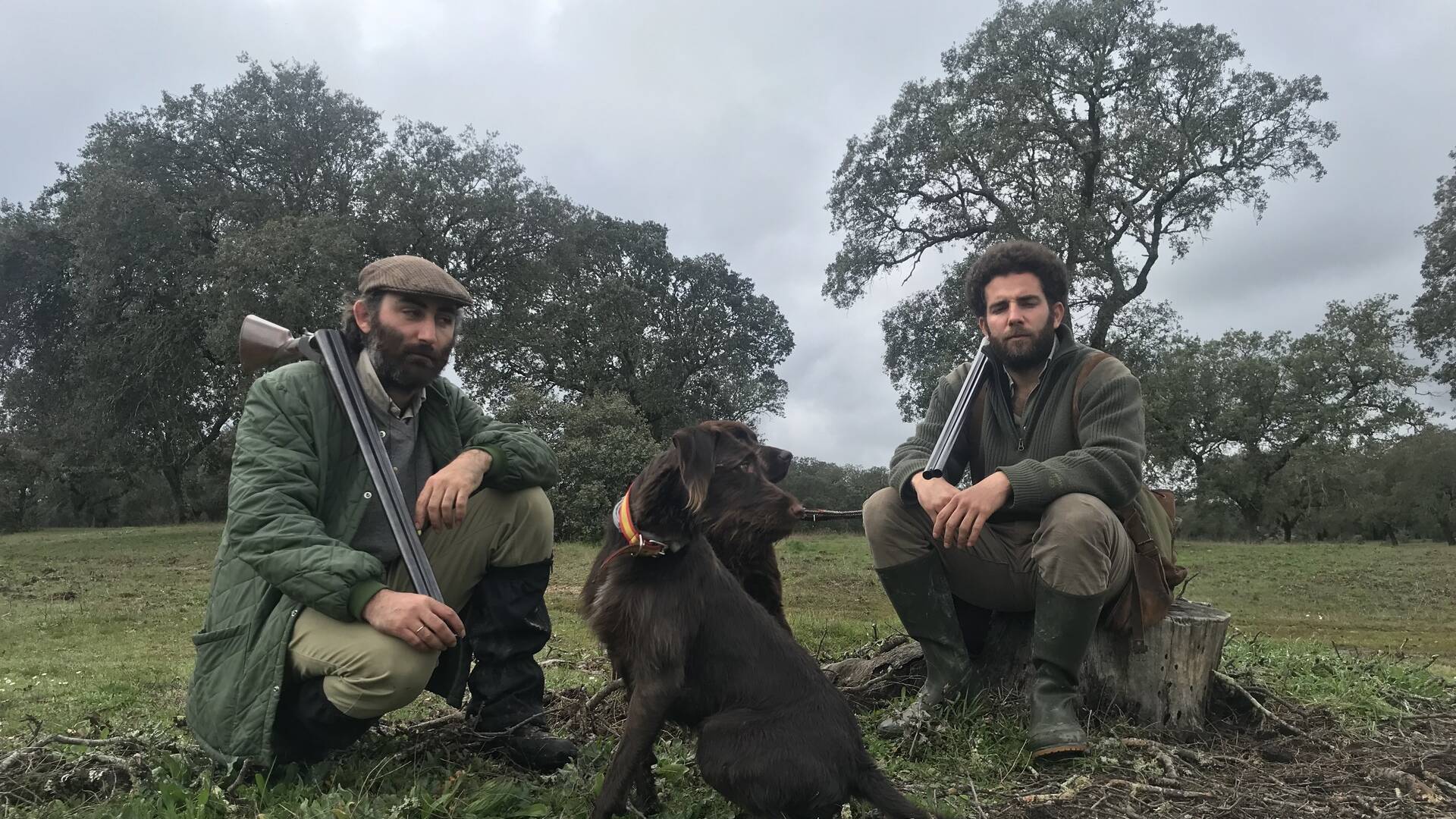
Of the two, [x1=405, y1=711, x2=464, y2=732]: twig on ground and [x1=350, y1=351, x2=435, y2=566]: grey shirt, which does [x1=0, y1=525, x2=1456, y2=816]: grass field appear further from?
[x1=350, y1=351, x2=435, y2=566]: grey shirt

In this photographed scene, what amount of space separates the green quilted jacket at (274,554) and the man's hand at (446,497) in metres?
0.19

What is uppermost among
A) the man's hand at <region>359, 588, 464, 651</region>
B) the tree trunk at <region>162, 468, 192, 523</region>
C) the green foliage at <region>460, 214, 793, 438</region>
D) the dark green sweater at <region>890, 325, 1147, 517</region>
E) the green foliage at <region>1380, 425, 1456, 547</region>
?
the green foliage at <region>460, 214, 793, 438</region>

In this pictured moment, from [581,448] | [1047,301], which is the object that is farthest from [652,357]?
A: [1047,301]

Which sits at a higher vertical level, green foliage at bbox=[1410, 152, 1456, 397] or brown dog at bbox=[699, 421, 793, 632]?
green foliage at bbox=[1410, 152, 1456, 397]

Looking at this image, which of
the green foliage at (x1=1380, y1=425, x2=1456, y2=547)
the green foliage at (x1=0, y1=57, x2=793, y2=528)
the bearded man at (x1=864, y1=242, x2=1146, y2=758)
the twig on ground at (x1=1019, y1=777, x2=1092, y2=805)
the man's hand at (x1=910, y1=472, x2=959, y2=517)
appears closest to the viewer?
the twig on ground at (x1=1019, y1=777, x2=1092, y2=805)

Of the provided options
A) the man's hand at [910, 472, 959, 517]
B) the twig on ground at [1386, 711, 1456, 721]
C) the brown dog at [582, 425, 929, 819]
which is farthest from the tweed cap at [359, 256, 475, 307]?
the twig on ground at [1386, 711, 1456, 721]

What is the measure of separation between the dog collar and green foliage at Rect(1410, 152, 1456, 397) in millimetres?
32260

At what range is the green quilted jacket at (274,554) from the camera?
2.98 metres

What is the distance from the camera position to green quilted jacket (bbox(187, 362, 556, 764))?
2.98 meters

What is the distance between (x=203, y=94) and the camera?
23469 millimetres

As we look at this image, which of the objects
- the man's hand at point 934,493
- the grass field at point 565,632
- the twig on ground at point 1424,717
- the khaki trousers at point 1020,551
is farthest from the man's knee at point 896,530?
the twig on ground at point 1424,717

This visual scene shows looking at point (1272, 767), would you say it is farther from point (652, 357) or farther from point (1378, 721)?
point (652, 357)

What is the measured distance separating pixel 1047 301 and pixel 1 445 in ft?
140

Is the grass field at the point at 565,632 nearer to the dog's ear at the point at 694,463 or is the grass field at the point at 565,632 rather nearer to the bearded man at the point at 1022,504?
the bearded man at the point at 1022,504
